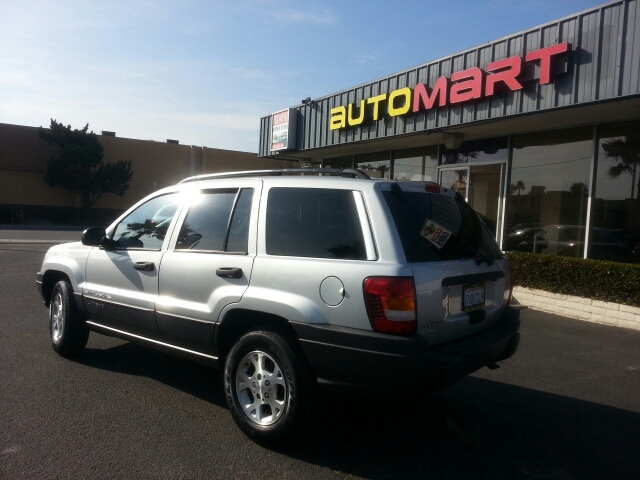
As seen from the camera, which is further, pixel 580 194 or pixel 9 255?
pixel 9 255

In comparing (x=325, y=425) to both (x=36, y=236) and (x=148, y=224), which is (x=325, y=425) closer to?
(x=148, y=224)

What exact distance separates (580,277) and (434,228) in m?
6.10

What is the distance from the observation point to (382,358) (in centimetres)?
376

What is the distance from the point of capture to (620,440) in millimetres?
4559

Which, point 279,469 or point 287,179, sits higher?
point 287,179

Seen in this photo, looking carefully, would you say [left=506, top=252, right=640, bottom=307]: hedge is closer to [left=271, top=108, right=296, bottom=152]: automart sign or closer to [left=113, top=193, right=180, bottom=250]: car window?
[left=113, top=193, right=180, bottom=250]: car window

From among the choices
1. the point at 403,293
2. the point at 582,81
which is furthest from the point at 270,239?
the point at 582,81

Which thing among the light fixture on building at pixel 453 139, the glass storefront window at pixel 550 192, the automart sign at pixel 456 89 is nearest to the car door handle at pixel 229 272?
the automart sign at pixel 456 89

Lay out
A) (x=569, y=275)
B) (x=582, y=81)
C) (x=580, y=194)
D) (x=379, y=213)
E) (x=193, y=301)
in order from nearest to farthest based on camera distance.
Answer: (x=379, y=213), (x=193, y=301), (x=582, y=81), (x=569, y=275), (x=580, y=194)

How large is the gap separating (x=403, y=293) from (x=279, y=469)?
1412 millimetres

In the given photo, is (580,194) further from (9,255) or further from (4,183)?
(4,183)

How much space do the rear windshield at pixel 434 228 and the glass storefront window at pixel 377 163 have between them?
10.7 meters

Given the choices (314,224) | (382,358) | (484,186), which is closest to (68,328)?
(314,224)

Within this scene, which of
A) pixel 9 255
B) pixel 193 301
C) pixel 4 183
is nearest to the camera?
pixel 193 301
